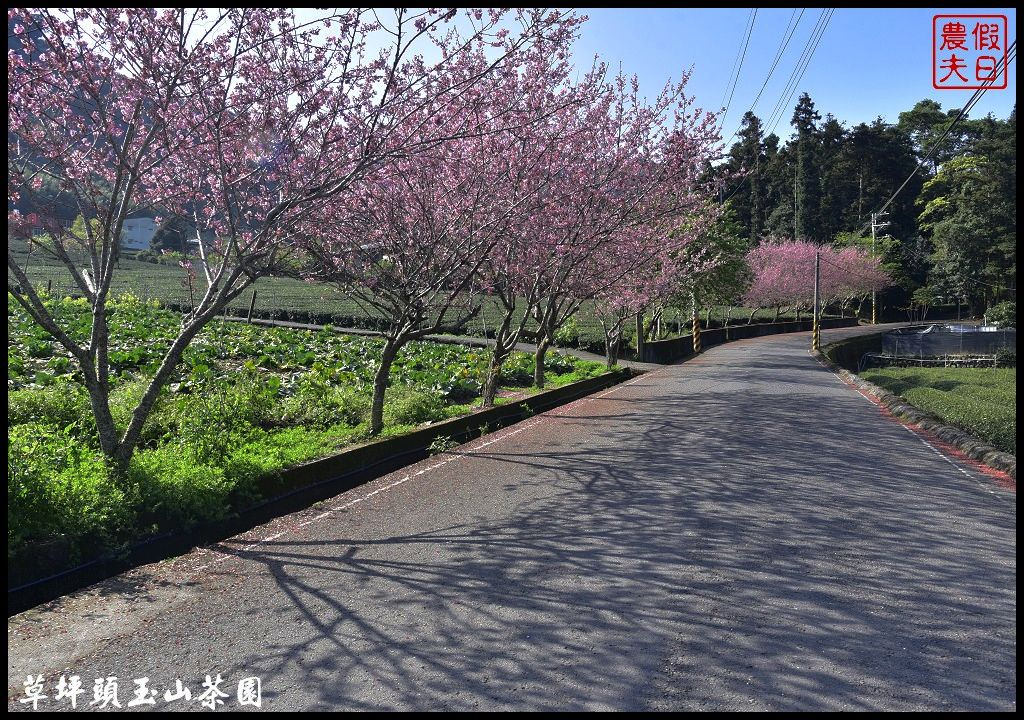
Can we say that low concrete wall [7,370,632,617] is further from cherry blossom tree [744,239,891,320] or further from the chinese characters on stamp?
cherry blossom tree [744,239,891,320]

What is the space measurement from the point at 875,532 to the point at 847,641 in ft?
8.34

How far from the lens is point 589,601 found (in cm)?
464

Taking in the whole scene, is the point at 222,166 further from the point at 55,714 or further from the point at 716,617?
the point at 716,617

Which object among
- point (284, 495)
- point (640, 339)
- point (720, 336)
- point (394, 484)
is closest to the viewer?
point (284, 495)

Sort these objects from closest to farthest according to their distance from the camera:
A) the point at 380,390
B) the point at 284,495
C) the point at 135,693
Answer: the point at 135,693
the point at 284,495
the point at 380,390

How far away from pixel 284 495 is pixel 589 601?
3.95 m

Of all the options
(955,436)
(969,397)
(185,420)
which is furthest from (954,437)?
(185,420)

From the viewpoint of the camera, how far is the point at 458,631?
420cm

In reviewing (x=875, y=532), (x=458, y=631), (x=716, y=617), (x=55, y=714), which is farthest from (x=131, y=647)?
(x=875, y=532)

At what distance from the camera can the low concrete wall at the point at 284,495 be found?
489cm

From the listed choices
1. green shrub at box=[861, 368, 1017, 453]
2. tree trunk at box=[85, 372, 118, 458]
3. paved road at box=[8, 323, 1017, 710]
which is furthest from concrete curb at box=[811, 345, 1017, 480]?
tree trunk at box=[85, 372, 118, 458]

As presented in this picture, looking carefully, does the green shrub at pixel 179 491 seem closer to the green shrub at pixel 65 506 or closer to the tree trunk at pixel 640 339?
the green shrub at pixel 65 506

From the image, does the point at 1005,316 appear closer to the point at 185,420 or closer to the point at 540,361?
the point at 540,361

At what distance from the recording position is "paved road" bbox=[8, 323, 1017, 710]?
3.60 metres
